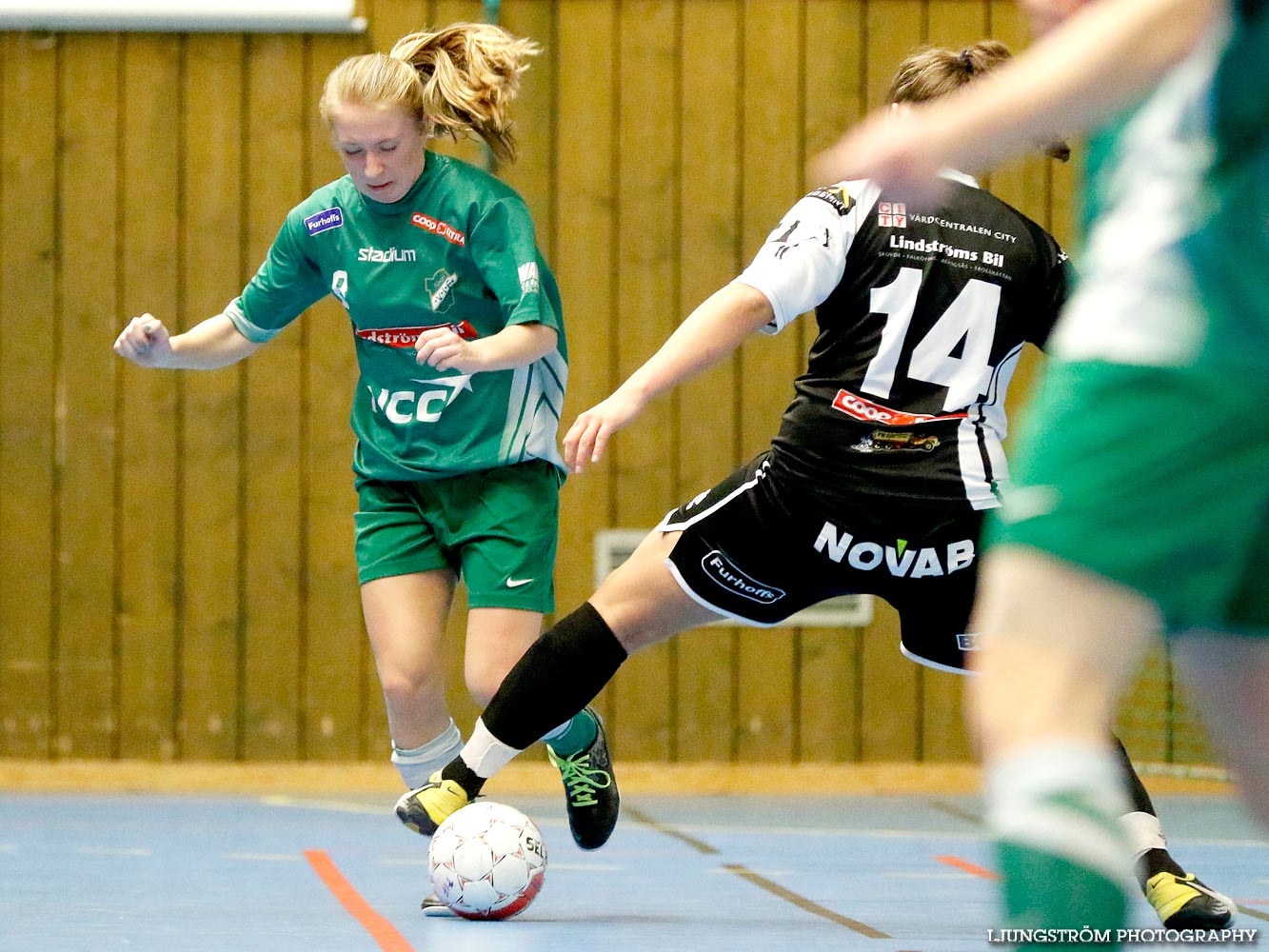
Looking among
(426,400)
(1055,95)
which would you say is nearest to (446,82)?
(426,400)

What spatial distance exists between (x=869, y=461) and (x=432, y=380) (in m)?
1.15

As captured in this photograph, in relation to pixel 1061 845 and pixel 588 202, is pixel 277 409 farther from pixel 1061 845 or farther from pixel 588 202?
pixel 1061 845

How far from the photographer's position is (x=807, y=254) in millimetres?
3158

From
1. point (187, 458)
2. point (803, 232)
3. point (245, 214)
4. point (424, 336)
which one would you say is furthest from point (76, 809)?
point (803, 232)

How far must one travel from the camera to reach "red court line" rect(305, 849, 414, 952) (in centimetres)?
313

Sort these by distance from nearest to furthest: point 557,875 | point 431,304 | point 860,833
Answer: point 431,304 < point 557,875 < point 860,833

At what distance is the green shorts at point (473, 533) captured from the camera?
3867mm

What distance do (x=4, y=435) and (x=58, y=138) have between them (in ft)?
3.81

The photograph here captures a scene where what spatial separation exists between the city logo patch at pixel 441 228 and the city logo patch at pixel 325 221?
0.62 feet

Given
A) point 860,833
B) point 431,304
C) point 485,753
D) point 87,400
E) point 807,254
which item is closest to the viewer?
point 807,254

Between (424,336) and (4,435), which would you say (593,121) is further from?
(424,336)

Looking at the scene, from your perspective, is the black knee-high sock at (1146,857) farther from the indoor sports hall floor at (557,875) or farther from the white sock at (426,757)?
the white sock at (426,757)

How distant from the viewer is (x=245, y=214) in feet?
21.5

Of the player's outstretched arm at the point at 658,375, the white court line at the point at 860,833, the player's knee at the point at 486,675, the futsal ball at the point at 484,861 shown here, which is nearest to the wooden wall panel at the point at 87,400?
the white court line at the point at 860,833
